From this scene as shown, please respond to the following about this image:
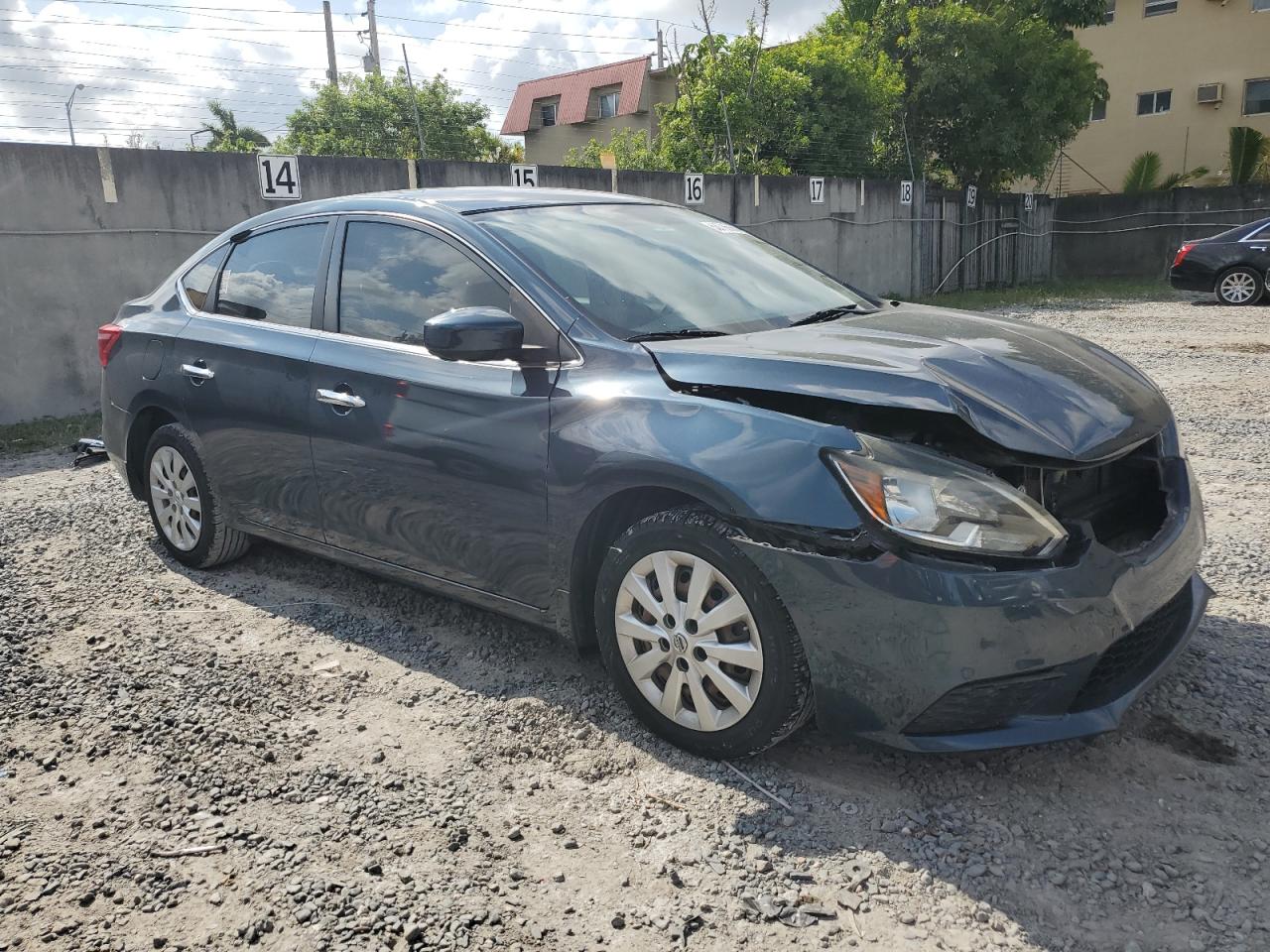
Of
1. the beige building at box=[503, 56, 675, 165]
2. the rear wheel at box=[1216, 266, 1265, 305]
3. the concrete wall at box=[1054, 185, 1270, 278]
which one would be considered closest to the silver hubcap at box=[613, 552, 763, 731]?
the rear wheel at box=[1216, 266, 1265, 305]

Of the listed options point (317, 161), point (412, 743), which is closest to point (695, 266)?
point (412, 743)

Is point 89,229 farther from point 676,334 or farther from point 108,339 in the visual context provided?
point 676,334

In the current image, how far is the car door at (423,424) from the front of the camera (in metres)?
3.31

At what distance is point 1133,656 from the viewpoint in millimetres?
2869

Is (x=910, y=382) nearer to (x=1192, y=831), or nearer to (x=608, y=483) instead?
(x=608, y=483)

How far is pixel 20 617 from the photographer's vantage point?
4340mm

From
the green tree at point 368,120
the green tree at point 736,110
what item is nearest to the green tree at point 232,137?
the green tree at point 368,120

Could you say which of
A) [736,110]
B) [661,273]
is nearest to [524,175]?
[736,110]

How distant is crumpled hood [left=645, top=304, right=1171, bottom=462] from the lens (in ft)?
8.91

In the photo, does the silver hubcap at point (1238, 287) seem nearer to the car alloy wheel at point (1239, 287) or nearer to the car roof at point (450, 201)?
the car alloy wheel at point (1239, 287)

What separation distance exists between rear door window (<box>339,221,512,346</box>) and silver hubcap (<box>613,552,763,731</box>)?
1081mm

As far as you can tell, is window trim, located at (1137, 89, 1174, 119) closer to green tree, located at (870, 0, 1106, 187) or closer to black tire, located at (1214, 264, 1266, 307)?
green tree, located at (870, 0, 1106, 187)

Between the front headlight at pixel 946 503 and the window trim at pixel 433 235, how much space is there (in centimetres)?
103

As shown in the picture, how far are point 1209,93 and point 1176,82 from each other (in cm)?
123
